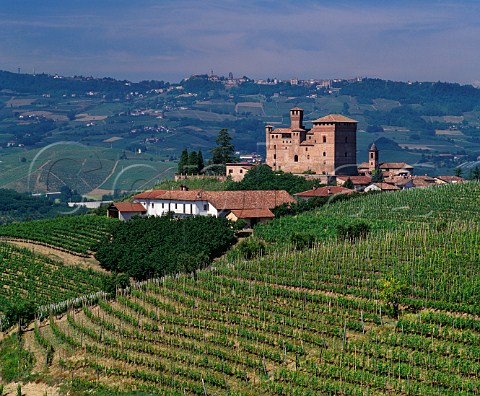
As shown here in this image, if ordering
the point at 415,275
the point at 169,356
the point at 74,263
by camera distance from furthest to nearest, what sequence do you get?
the point at 74,263 → the point at 415,275 → the point at 169,356

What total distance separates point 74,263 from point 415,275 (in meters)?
21.9

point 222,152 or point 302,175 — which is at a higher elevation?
point 222,152

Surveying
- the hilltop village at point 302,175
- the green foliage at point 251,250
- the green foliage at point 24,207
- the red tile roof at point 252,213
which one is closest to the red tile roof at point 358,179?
the hilltop village at point 302,175

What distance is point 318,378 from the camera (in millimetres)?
26406

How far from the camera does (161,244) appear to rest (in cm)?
5016

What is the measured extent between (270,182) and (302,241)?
25.8 meters

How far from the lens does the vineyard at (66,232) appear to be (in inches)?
2045

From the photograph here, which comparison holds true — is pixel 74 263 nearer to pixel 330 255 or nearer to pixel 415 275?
pixel 330 255

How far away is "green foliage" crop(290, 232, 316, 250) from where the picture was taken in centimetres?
4441

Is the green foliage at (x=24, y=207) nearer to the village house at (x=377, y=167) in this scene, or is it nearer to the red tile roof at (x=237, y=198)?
the village house at (x=377, y=167)

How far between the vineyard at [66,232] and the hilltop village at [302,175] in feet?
14.1

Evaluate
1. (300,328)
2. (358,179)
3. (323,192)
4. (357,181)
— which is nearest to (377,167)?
(358,179)

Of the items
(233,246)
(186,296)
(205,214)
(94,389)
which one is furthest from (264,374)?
(205,214)

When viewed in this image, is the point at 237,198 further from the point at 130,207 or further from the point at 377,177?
the point at 377,177
